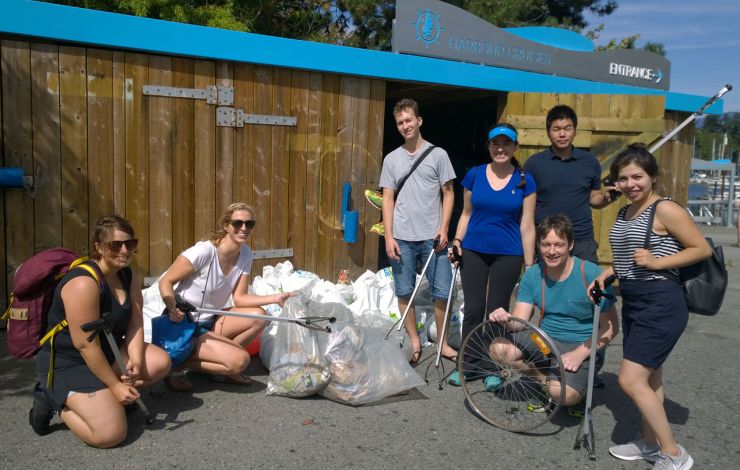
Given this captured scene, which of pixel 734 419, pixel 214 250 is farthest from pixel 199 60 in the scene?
pixel 734 419

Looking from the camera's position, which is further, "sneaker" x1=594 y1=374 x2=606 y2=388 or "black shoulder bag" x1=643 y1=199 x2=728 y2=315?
"sneaker" x1=594 y1=374 x2=606 y2=388

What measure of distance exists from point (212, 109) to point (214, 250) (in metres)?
2.10

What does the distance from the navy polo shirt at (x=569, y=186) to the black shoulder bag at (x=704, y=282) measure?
1079 mm

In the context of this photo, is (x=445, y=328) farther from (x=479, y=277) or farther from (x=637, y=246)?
(x=637, y=246)

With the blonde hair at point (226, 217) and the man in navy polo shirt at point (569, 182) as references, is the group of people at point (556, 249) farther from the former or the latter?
the blonde hair at point (226, 217)

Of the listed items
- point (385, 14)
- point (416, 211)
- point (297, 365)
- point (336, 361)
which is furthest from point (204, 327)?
point (385, 14)

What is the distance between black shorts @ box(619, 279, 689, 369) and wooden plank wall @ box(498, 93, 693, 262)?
12.4 feet

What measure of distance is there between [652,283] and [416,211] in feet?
6.05


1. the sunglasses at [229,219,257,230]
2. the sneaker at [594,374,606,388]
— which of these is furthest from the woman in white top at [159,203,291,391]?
the sneaker at [594,374,606,388]

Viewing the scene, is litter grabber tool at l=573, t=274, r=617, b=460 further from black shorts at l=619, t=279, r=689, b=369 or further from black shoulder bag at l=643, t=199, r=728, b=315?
black shoulder bag at l=643, t=199, r=728, b=315

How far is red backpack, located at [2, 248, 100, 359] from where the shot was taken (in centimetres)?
327

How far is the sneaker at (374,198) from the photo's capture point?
258 inches

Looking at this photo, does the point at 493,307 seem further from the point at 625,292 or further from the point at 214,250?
the point at 214,250

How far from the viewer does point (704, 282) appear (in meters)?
3.17
